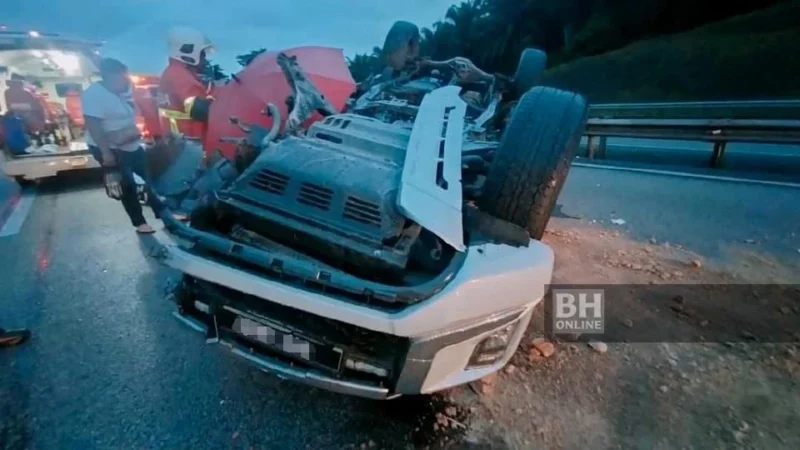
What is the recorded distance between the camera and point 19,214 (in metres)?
5.03

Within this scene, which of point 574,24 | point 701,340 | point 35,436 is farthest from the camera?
point 574,24

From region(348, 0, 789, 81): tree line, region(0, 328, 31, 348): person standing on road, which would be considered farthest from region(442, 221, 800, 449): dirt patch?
region(348, 0, 789, 81): tree line

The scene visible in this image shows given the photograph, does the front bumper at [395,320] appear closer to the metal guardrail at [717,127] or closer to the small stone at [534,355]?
the small stone at [534,355]

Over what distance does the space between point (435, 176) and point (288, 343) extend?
0.91m

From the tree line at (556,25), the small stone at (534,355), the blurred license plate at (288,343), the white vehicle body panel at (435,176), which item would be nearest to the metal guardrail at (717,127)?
the white vehicle body panel at (435,176)

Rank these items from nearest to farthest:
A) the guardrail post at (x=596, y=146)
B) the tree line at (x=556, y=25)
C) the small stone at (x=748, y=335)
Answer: the small stone at (x=748, y=335) → the guardrail post at (x=596, y=146) → the tree line at (x=556, y=25)

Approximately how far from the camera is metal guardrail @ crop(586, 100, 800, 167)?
5523 mm

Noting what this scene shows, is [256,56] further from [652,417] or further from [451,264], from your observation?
[652,417]

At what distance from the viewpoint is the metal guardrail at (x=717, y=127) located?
5.52 metres

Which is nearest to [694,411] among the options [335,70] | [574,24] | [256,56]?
[335,70]

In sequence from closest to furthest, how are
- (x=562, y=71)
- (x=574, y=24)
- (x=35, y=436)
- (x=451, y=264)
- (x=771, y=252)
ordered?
(x=451, y=264)
(x=35, y=436)
(x=771, y=252)
(x=562, y=71)
(x=574, y=24)

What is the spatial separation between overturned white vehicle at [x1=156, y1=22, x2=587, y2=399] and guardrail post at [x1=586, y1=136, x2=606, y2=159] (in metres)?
5.63

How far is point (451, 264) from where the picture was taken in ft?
5.40

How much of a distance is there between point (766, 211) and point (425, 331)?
14.1ft
